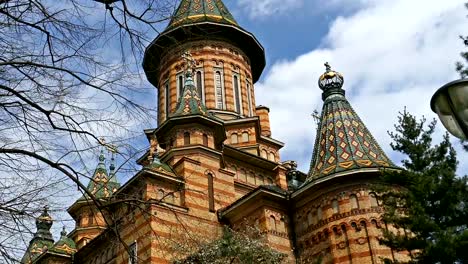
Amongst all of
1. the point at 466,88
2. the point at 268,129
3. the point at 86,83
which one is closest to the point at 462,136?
the point at 466,88

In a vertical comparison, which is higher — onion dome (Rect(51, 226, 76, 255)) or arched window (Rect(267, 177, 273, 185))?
arched window (Rect(267, 177, 273, 185))

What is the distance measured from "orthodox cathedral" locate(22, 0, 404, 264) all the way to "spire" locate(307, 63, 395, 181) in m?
0.04

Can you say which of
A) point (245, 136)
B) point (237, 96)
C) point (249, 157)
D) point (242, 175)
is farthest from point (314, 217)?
point (237, 96)

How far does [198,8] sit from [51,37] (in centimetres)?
2394

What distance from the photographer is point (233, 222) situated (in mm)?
19953

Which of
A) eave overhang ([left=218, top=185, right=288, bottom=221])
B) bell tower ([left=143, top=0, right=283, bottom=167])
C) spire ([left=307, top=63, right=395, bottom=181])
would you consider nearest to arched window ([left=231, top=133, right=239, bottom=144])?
bell tower ([left=143, top=0, right=283, bottom=167])

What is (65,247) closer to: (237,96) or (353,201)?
(237,96)

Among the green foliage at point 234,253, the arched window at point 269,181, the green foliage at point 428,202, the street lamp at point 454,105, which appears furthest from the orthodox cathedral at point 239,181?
the street lamp at point 454,105

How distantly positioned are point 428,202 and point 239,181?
1049cm

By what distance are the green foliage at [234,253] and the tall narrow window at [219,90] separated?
1194 centimetres

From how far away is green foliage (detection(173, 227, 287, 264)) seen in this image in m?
14.1

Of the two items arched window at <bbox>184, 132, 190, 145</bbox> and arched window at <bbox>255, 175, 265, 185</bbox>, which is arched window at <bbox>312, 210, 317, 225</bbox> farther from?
arched window at <bbox>184, 132, 190, 145</bbox>

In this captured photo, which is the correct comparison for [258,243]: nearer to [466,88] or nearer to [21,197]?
[21,197]

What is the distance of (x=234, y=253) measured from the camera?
14117 millimetres
